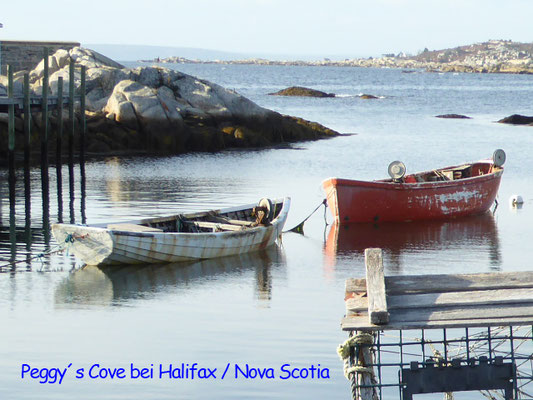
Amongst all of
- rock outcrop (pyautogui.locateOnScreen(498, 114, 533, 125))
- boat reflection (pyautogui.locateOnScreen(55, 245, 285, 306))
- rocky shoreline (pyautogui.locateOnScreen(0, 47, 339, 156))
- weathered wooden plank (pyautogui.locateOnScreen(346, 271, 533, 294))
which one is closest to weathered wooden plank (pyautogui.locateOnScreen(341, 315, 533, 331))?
weathered wooden plank (pyautogui.locateOnScreen(346, 271, 533, 294))

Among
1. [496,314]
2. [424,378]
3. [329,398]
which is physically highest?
[496,314]

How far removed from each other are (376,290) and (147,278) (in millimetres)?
11774

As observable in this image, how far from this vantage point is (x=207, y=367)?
12.8m

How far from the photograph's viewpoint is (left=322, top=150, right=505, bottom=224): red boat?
982 inches

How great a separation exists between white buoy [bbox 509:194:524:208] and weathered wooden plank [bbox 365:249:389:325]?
73.7 feet

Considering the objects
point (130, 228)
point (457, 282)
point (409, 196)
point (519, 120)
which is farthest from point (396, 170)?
point (519, 120)

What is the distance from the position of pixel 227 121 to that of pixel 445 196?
22817mm

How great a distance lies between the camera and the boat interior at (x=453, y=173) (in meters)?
27.5

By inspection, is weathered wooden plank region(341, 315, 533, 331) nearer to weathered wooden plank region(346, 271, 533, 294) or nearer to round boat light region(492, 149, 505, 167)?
weathered wooden plank region(346, 271, 533, 294)

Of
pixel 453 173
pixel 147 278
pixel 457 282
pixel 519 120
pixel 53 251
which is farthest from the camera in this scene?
pixel 519 120

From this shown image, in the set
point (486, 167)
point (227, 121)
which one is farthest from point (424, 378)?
point (227, 121)

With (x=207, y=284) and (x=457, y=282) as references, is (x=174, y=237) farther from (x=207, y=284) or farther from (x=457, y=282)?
(x=457, y=282)

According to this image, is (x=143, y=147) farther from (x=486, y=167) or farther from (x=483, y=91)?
(x=483, y=91)

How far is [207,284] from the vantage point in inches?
709
